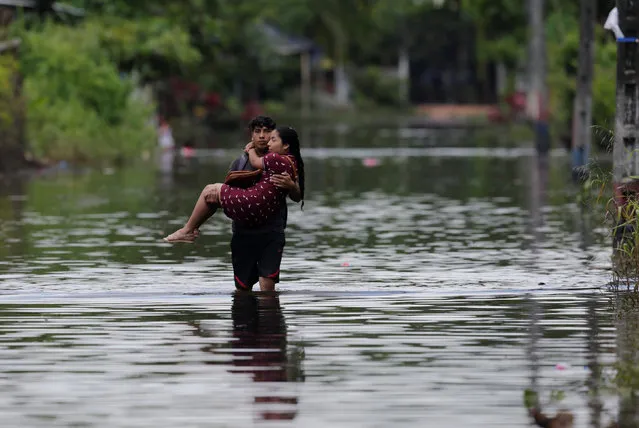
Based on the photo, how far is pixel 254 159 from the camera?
15.4m

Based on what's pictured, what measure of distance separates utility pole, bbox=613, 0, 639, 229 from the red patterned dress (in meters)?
4.52

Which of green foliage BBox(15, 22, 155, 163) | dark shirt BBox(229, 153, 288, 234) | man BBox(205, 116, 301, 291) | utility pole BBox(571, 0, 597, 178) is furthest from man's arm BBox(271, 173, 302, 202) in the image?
green foliage BBox(15, 22, 155, 163)

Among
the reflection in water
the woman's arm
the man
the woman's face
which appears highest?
the woman's face

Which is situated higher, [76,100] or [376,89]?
[76,100]

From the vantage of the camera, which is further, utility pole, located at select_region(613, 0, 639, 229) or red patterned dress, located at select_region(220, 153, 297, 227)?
utility pole, located at select_region(613, 0, 639, 229)

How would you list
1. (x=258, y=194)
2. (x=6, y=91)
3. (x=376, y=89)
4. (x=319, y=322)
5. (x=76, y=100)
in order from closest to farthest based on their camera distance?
(x=319, y=322) < (x=258, y=194) < (x=6, y=91) < (x=76, y=100) < (x=376, y=89)

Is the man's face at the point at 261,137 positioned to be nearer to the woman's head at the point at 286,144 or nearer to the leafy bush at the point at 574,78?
the woman's head at the point at 286,144

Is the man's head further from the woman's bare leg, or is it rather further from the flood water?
the flood water

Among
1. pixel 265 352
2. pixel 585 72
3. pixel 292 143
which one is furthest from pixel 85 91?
pixel 265 352

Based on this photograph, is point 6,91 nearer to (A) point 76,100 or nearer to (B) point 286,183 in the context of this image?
(A) point 76,100

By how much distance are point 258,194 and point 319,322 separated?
164 cm

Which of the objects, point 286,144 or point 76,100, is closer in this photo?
point 286,144

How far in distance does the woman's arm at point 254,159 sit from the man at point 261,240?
0.05 meters

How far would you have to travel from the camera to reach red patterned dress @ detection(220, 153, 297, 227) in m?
15.2
